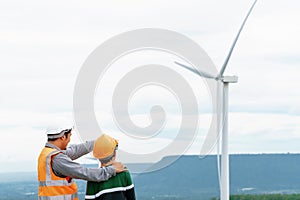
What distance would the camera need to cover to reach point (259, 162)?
604 feet

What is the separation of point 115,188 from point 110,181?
4.6 inches

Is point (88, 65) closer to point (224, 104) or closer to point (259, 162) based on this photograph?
point (224, 104)

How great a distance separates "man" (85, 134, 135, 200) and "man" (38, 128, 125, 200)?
112 mm

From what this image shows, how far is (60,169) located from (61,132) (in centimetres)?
51

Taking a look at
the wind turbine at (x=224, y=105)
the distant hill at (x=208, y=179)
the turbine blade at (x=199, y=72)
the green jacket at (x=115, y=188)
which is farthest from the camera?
the distant hill at (x=208, y=179)

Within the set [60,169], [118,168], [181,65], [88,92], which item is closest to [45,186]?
[60,169]

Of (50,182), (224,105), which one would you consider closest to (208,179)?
(224,105)

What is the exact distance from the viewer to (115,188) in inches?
406

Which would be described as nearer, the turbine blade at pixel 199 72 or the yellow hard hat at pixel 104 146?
the yellow hard hat at pixel 104 146

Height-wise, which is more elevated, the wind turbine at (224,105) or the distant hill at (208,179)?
the wind turbine at (224,105)

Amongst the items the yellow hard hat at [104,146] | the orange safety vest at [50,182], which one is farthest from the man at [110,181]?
the orange safety vest at [50,182]

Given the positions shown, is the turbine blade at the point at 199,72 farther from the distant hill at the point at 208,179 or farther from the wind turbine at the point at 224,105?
the distant hill at the point at 208,179

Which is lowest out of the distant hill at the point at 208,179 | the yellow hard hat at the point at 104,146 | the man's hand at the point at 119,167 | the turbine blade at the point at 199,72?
the distant hill at the point at 208,179

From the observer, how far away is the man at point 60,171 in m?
10.2
